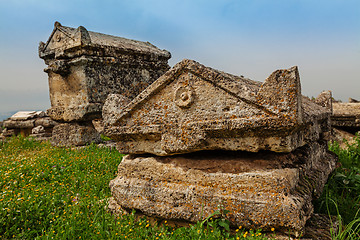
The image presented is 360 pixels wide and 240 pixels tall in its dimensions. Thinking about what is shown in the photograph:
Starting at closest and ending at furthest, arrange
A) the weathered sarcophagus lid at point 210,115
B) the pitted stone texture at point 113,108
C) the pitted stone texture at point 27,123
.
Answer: the weathered sarcophagus lid at point 210,115 → the pitted stone texture at point 113,108 → the pitted stone texture at point 27,123

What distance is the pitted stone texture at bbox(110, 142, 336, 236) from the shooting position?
7.36 ft

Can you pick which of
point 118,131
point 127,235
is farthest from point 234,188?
point 118,131

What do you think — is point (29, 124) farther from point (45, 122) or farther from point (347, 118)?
point (347, 118)

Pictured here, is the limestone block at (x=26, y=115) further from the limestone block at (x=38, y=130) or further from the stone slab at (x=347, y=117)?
the stone slab at (x=347, y=117)

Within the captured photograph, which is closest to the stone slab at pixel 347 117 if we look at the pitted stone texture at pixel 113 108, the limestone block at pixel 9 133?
the pitted stone texture at pixel 113 108

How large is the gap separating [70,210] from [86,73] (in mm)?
3735

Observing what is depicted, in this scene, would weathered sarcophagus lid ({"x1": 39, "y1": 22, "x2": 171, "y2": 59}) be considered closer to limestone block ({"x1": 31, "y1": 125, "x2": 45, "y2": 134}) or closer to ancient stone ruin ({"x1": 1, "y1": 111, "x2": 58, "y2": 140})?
limestone block ({"x1": 31, "y1": 125, "x2": 45, "y2": 134})

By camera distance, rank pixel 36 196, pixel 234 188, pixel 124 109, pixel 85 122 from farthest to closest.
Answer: pixel 85 122
pixel 36 196
pixel 124 109
pixel 234 188

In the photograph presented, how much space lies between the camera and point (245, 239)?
2189mm

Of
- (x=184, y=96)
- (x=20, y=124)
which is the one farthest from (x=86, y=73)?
(x=20, y=124)

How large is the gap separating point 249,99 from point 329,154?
8.61 feet

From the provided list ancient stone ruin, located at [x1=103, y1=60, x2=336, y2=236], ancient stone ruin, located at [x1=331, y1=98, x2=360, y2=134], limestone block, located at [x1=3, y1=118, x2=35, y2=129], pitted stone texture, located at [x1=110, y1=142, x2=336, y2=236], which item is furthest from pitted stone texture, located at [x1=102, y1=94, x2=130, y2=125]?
limestone block, located at [x1=3, y1=118, x2=35, y2=129]

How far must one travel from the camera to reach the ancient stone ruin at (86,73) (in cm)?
616

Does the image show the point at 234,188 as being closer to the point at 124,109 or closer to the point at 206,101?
the point at 206,101
